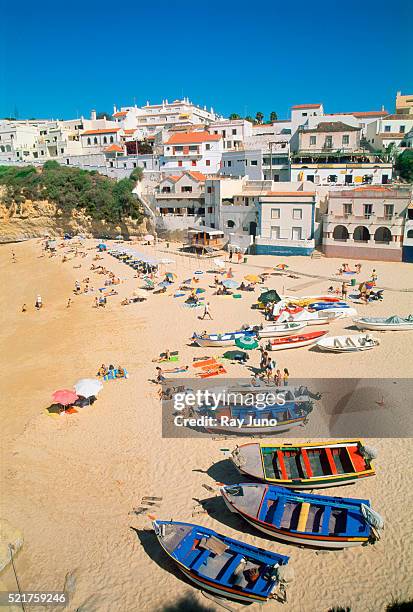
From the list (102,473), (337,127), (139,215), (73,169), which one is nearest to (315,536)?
(102,473)

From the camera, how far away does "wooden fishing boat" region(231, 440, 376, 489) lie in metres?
11.2

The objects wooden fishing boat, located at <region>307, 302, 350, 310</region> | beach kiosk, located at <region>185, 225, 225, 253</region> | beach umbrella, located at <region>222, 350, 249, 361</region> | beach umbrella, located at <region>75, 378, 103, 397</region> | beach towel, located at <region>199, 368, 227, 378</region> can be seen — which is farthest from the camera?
beach kiosk, located at <region>185, 225, 225, 253</region>

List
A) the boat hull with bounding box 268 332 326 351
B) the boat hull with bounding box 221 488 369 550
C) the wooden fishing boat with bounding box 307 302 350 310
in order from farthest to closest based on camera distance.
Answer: the wooden fishing boat with bounding box 307 302 350 310, the boat hull with bounding box 268 332 326 351, the boat hull with bounding box 221 488 369 550

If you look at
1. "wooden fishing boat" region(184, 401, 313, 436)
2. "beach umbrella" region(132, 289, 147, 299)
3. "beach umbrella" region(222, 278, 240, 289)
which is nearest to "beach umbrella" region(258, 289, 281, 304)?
"beach umbrella" region(222, 278, 240, 289)

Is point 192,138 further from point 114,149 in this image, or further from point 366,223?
point 366,223

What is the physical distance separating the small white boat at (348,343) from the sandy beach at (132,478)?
387 mm

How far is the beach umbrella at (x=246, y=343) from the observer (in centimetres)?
2027

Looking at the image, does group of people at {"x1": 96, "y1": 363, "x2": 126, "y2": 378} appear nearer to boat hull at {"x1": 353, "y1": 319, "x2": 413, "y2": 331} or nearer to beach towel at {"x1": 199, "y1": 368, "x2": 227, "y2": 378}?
beach towel at {"x1": 199, "y1": 368, "x2": 227, "y2": 378}

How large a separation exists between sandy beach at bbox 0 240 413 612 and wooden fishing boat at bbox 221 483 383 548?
473 millimetres

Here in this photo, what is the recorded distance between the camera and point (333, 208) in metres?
38.7

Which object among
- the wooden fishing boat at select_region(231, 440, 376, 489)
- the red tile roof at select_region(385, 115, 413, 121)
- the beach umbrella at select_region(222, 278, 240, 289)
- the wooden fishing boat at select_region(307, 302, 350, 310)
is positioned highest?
the red tile roof at select_region(385, 115, 413, 121)

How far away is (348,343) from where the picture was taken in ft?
64.9

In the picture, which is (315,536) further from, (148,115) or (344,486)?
(148,115)

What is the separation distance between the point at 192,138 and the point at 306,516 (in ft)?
176
